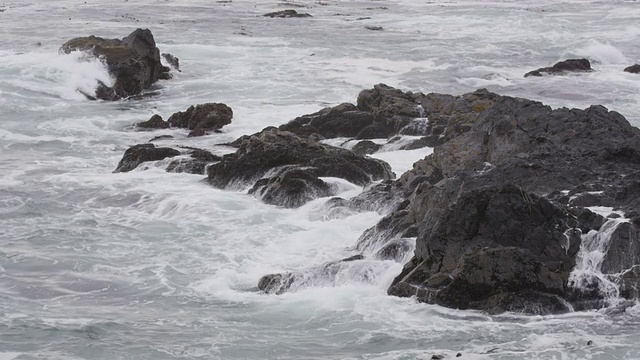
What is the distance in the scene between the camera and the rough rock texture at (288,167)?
18.7 metres

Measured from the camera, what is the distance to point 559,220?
1359 cm

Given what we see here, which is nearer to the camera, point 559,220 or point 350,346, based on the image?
point 350,346

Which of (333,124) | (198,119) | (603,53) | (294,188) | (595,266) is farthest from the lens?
(603,53)

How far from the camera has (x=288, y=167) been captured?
1934 centimetres

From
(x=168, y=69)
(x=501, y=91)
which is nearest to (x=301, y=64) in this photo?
(x=168, y=69)

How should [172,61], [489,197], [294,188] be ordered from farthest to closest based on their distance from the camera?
1. [172,61]
2. [294,188]
3. [489,197]

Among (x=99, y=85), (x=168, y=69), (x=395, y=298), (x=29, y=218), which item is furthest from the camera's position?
(x=168, y=69)

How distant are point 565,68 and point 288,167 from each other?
20.2 metres

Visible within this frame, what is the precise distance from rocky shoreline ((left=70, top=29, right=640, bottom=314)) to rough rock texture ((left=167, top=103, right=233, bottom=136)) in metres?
3.31

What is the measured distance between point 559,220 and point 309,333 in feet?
13.7

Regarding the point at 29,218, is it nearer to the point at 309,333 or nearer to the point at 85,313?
the point at 85,313

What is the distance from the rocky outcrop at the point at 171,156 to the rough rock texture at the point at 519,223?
20.6ft

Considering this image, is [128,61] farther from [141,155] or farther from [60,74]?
[141,155]

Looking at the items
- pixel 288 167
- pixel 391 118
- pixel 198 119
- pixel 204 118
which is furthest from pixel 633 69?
pixel 288 167
